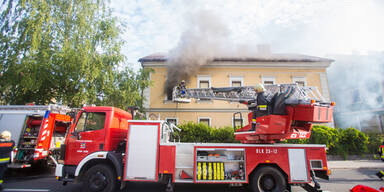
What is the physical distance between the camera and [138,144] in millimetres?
5215

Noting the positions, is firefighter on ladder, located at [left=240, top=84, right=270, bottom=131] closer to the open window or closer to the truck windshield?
the truck windshield

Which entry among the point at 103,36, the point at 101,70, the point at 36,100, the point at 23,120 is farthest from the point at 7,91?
the point at 103,36

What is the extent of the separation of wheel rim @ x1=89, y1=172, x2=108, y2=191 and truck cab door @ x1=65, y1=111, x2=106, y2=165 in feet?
2.28

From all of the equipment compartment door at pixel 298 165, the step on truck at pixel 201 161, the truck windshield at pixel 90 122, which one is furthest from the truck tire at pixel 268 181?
the truck windshield at pixel 90 122

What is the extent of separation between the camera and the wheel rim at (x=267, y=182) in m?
5.14

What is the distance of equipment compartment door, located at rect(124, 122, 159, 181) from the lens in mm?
5055

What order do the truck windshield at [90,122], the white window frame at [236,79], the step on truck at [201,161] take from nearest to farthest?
the step on truck at [201,161] → the truck windshield at [90,122] → the white window frame at [236,79]

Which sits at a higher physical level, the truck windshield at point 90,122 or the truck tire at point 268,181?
the truck windshield at point 90,122

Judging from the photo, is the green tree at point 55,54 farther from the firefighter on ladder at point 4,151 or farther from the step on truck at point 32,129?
the firefighter on ladder at point 4,151

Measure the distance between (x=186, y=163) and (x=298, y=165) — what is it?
3.16 meters

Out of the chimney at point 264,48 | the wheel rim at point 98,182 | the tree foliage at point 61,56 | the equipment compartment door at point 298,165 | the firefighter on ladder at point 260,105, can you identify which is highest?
the chimney at point 264,48

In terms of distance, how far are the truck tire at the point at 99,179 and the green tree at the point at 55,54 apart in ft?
19.0

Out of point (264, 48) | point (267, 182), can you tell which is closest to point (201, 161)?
point (267, 182)

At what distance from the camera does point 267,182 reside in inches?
203
